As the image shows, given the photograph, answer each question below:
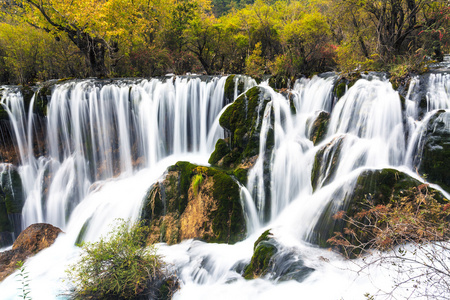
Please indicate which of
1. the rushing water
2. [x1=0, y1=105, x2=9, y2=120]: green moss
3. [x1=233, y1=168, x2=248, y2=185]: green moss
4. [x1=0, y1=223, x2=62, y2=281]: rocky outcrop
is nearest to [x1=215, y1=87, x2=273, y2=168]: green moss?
the rushing water

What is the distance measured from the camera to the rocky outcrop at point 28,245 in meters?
7.20

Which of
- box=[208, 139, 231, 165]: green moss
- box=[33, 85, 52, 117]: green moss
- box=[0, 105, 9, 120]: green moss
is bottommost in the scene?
box=[208, 139, 231, 165]: green moss

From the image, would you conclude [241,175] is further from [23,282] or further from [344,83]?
[23,282]

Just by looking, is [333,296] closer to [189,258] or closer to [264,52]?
[189,258]

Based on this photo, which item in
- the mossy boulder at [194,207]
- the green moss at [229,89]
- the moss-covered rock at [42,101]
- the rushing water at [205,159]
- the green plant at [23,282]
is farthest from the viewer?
the green moss at [229,89]

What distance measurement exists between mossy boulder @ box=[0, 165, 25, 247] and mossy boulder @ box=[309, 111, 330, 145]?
11.6 m

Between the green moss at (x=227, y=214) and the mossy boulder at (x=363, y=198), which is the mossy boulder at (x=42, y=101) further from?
the mossy boulder at (x=363, y=198)

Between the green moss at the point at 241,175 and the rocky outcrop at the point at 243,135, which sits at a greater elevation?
the rocky outcrop at the point at 243,135

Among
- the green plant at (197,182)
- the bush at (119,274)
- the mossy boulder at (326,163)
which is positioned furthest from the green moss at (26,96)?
the mossy boulder at (326,163)

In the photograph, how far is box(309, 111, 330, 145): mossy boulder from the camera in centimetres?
870

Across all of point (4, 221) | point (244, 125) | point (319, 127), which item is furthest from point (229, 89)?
point (4, 221)

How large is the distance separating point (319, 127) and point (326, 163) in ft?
6.74

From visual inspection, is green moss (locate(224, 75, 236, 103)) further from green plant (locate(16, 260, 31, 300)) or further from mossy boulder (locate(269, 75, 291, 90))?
green plant (locate(16, 260, 31, 300))

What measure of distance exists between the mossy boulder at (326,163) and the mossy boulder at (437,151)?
192cm
